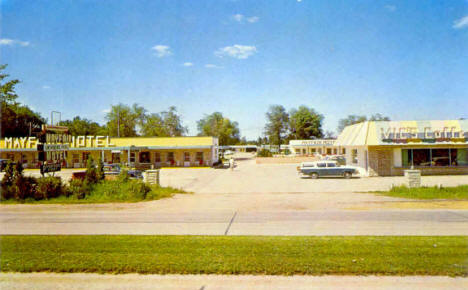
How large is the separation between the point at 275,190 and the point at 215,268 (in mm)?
15898

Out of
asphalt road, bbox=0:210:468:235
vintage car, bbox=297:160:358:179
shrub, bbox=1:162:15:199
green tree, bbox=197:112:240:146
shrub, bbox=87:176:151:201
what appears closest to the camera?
asphalt road, bbox=0:210:468:235

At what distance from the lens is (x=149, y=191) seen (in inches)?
771

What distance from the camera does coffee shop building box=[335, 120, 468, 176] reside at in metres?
29.8

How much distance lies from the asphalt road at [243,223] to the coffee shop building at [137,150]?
31.8m

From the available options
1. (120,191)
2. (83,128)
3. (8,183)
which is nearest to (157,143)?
(8,183)

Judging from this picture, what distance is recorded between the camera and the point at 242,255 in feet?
24.5

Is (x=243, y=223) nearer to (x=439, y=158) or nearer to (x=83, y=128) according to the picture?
(x=439, y=158)

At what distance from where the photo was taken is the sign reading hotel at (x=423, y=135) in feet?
97.5

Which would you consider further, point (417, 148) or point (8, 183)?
point (417, 148)

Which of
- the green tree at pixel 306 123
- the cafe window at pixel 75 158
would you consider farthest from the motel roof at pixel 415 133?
the green tree at pixel 306 123

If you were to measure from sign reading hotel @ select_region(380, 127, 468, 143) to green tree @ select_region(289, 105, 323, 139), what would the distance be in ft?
229

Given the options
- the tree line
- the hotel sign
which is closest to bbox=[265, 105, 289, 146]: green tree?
the tree line

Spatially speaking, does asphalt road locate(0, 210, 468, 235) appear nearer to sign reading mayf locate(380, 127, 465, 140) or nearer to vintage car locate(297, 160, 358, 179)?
vintage car locate(297, 160, 358, 179)

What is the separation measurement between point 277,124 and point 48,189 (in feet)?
297
